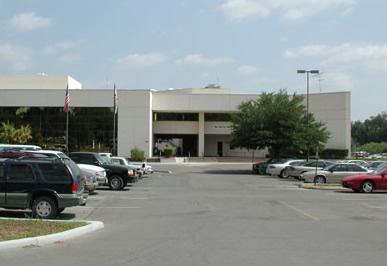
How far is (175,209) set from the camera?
19.2 m

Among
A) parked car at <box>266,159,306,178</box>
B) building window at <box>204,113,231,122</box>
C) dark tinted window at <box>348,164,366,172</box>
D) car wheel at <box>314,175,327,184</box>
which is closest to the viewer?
dark tinted window at <box>348,164,366,172</box>

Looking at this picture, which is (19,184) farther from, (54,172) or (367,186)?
(367,186)

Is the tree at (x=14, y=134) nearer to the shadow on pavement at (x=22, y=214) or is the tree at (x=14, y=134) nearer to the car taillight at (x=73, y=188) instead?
the shadow on pavement at (x=22, y=214)

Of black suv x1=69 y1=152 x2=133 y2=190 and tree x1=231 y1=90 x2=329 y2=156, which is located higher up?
tree x1=231 y1=90 x2=329 y2=156

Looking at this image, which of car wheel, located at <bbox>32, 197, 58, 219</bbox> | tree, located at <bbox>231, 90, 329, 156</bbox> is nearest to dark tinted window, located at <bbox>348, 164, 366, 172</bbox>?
tree, located at <bbox>231, 90, 329, 156</bbox>

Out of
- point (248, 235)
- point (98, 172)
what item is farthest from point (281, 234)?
point (98, 172)

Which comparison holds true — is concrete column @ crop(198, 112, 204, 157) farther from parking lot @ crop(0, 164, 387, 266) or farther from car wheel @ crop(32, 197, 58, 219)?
car wheel @ crop(32, 197, 58, 219)

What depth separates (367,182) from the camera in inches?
1131

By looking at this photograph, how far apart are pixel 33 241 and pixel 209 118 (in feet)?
254

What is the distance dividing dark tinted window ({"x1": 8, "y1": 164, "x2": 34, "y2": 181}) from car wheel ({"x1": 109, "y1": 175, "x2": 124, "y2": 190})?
12.4 meters

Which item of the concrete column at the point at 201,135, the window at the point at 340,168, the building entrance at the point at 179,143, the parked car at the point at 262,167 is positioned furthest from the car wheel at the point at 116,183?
the building entrance at the point at 179,143

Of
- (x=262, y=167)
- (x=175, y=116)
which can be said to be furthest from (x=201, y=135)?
(x=262, y=167)

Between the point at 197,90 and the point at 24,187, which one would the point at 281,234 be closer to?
the point at 24,187

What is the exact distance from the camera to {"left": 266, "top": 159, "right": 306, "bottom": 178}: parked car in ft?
142
